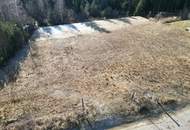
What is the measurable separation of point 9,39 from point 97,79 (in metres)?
6.01

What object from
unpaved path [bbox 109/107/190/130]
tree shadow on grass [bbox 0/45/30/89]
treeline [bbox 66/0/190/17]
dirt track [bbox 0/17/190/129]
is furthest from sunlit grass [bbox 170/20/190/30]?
tree shadow on grass [bbox 0/45/30/89]

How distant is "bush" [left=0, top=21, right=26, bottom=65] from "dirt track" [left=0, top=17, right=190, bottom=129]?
3.49ft

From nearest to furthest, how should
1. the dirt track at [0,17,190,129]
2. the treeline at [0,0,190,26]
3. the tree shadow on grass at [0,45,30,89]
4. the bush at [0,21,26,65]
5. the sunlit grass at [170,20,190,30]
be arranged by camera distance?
the dirt track at [0,17,190,129] < the tree shadow on grass at [0,45,30,89] < the bush at [0,21,26,65] < the sunlit grass at [170,20,190,30] < the treeline at [0,0,190,26]

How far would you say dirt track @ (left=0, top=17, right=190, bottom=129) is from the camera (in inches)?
387

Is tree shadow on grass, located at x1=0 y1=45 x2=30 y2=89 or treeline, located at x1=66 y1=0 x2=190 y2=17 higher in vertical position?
treeline, located at x1=66 y1=0 x2=190 y2=17

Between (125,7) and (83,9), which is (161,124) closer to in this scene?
(83,9)

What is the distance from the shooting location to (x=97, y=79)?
11.9 meters

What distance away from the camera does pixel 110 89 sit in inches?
440

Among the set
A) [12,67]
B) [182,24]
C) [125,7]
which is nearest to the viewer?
[12,67]

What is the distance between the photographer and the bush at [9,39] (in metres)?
14.1

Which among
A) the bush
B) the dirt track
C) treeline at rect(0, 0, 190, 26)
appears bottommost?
the dirt track

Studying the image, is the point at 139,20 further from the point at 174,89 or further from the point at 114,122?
the point at 114,122

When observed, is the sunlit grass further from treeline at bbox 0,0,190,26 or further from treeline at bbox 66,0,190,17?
treeline at bbox 66,0,190,17

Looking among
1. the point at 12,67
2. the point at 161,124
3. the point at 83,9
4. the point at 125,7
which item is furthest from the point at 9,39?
the point at 125,7
